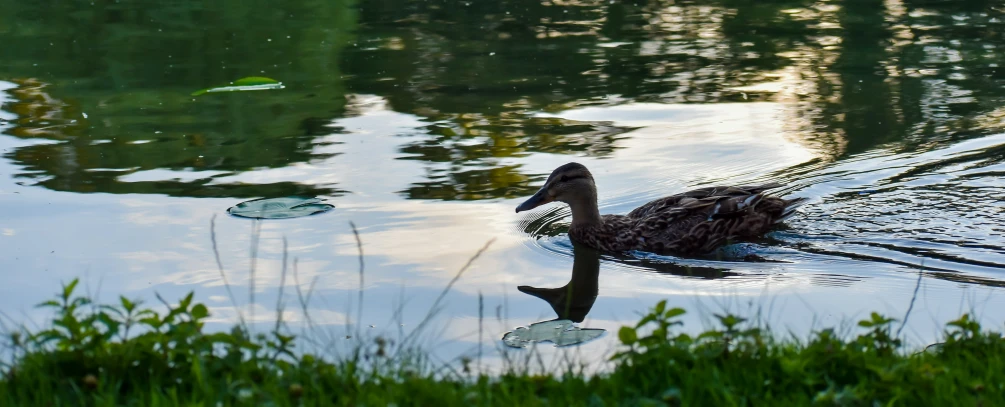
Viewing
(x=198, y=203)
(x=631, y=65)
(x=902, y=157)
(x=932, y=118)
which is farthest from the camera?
(x=631, y=65)

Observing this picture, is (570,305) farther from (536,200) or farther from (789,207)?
(789,207)

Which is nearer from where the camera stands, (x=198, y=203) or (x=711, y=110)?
(x=198, y=203)

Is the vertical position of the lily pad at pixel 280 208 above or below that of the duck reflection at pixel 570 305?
above

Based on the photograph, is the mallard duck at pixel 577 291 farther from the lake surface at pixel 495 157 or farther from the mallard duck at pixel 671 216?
the mallard duck at pixel 671 216

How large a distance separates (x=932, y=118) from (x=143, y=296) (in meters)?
7.72

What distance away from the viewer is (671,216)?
8.58 meters

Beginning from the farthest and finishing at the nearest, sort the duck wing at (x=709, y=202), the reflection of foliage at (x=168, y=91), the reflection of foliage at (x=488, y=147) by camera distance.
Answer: the reflection of foliage at (x=168, y=91) → the reflection of foliage at (x=488, y=147) → the duck wing at (x=709, y=202)

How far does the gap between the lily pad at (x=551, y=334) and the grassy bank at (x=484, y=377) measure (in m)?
1.19

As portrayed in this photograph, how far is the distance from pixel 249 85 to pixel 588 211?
5.69 metres

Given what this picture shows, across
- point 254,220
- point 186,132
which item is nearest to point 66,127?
point 186,132

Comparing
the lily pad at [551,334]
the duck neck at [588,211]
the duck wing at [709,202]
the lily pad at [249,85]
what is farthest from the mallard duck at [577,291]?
the lily pad at [249,85]

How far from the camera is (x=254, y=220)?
8461 millimetres

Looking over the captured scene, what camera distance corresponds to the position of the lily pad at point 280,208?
8.63m

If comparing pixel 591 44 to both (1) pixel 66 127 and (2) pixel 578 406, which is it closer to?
(1) pixel 66 127
